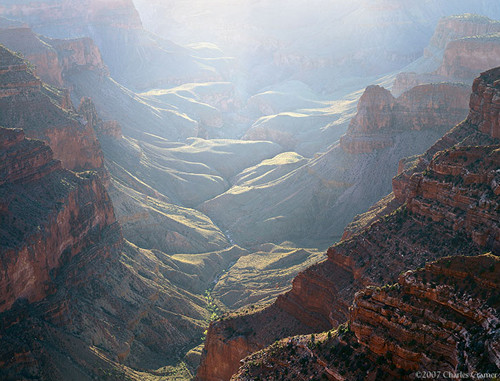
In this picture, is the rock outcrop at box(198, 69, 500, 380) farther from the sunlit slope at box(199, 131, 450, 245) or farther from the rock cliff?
the sunlit slope at box(199, 131, 450, 245)

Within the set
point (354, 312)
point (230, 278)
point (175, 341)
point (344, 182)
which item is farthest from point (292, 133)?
point (354, 312)

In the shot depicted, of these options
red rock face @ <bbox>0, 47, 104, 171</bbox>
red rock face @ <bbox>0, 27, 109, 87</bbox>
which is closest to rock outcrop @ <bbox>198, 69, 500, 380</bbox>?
red rock face @ <bbox>0, 47, 104, 171</bbox>

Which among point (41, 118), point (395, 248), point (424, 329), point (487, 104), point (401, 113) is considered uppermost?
point (487, 104)

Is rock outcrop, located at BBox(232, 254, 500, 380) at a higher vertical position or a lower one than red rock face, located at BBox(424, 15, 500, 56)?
higher

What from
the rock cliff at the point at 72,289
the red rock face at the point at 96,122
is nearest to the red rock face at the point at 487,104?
the rock cliff at the point at 72,289

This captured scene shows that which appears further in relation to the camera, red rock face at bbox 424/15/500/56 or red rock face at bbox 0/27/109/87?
red rock face at bbox 424/15/500/56

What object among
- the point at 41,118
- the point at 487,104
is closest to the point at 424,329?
the point at 487,104

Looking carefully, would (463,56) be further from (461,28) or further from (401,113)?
(461,28)
